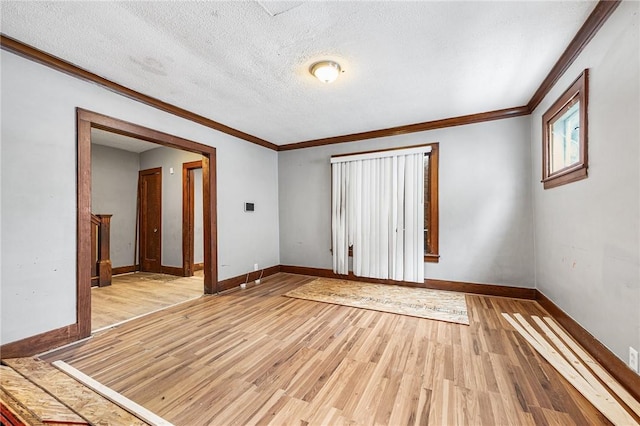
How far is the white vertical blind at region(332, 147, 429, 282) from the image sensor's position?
403 cm

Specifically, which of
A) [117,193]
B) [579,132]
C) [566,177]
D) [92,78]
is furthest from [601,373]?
[117,193]

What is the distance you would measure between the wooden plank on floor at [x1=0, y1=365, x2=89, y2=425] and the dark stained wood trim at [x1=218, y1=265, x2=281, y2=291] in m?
2.20

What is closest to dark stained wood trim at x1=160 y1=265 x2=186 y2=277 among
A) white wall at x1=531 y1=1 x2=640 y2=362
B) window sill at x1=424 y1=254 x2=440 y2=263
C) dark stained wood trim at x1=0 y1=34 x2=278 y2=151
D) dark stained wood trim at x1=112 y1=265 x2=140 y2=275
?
dark stained wood trim at x1=112 y1=265 x2=140 y2=275

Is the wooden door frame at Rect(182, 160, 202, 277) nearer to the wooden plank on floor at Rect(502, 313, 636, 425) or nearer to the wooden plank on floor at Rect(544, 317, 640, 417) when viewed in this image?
the wooden plank on floor at Rect(502, 313, 636, 425)

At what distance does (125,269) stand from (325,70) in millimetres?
5671

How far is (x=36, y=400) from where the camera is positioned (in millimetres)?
1597

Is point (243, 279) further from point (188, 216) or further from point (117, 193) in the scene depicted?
point (117, 193)

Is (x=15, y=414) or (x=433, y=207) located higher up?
(x=433, y=207)

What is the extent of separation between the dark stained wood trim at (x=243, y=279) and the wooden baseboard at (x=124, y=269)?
9.67 ft

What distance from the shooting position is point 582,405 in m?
1.55

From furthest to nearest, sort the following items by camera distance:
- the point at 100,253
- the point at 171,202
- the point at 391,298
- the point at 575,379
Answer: the point at 171,202, the point at 100,253, the point at 391,298, the point at 575,379

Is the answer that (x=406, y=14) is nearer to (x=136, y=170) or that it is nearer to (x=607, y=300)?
(x=607, y=300)

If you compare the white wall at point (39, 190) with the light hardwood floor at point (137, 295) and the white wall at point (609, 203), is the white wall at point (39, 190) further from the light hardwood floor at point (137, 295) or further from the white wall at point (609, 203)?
the white wall at point (609, 203)

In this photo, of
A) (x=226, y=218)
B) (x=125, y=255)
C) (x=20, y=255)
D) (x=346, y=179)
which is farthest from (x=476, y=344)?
(x=125, y=255)
